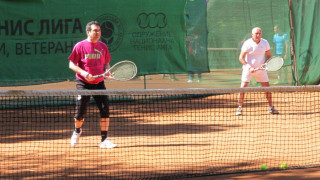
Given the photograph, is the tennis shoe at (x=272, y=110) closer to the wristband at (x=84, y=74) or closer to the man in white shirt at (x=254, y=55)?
the man in white shirt at (x=254, y=55)

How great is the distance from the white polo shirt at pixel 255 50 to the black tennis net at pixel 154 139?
965 millimetres

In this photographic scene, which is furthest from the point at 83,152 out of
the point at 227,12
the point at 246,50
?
the point at 227,12

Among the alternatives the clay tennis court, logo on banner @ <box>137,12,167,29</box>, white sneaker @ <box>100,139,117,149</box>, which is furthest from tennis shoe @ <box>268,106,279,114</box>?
white sneaker @ <box>100,139,117,149</box>

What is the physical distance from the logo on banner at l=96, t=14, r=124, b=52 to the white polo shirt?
119 inches

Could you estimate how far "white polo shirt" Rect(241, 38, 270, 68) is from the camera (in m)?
9.42

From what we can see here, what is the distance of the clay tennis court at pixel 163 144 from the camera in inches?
221

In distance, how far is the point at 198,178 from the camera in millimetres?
5254

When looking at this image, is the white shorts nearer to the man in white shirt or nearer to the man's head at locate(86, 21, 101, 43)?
the man in white shirt

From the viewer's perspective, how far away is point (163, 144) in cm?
716

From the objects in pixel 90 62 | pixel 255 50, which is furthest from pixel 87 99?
pixel 255 50

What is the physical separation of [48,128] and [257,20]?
6.06 m

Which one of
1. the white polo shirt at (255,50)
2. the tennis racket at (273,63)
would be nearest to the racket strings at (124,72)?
the tennis racket at (273,63)

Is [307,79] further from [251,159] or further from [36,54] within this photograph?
[251,159]

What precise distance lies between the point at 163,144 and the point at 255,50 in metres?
3.12
